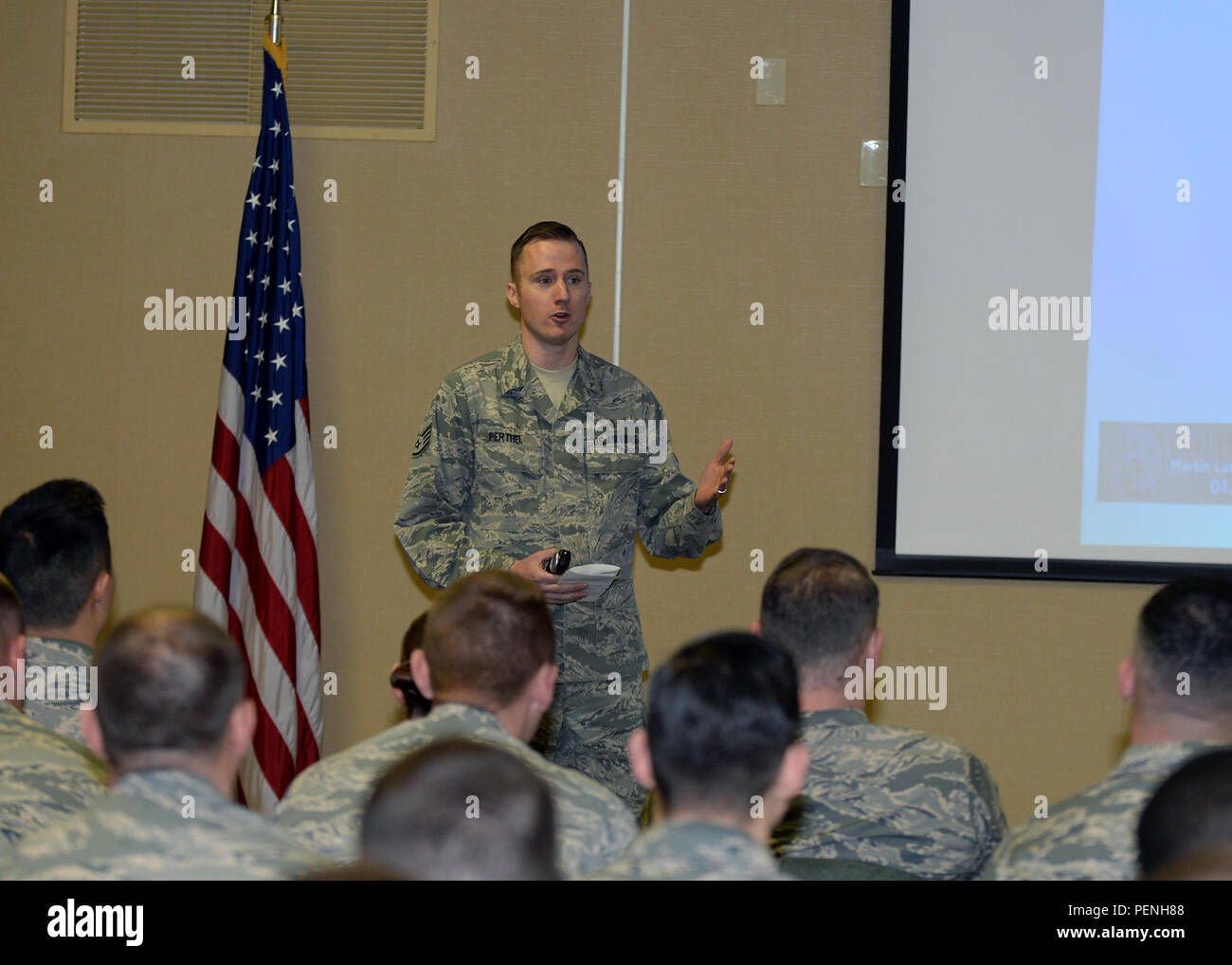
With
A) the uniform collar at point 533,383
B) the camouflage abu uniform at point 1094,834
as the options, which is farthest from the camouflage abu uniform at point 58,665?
the camouflage abu uniform at point 1094,834

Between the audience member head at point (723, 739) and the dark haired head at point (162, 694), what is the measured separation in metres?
0.50

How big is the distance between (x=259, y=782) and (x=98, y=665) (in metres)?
2.41

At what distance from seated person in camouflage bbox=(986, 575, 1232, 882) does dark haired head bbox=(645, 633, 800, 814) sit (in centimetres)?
41

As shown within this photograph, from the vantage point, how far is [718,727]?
1428 millimetres

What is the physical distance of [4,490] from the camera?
4195 millimetres

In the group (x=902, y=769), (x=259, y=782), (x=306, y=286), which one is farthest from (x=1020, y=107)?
(x=259, y=782)

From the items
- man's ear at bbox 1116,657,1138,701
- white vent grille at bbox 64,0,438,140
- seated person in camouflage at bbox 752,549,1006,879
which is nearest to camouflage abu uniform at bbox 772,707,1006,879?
seated person in camouflage at bbox 752,549,1006,879

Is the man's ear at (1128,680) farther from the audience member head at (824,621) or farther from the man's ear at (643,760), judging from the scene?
the man's ear at (643,760)

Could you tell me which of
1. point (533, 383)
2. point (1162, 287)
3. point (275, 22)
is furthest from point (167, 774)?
point (1162, 287)

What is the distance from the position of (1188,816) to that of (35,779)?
1505 millimetres

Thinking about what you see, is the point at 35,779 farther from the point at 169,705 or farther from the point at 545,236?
the point at 545,236

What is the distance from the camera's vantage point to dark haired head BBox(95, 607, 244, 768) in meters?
1.46

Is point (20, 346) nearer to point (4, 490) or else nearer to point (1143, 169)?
point (4, 490)

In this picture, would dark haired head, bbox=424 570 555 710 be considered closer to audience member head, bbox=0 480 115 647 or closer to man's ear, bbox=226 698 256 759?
man's ear, bbox=226 698 256 759
